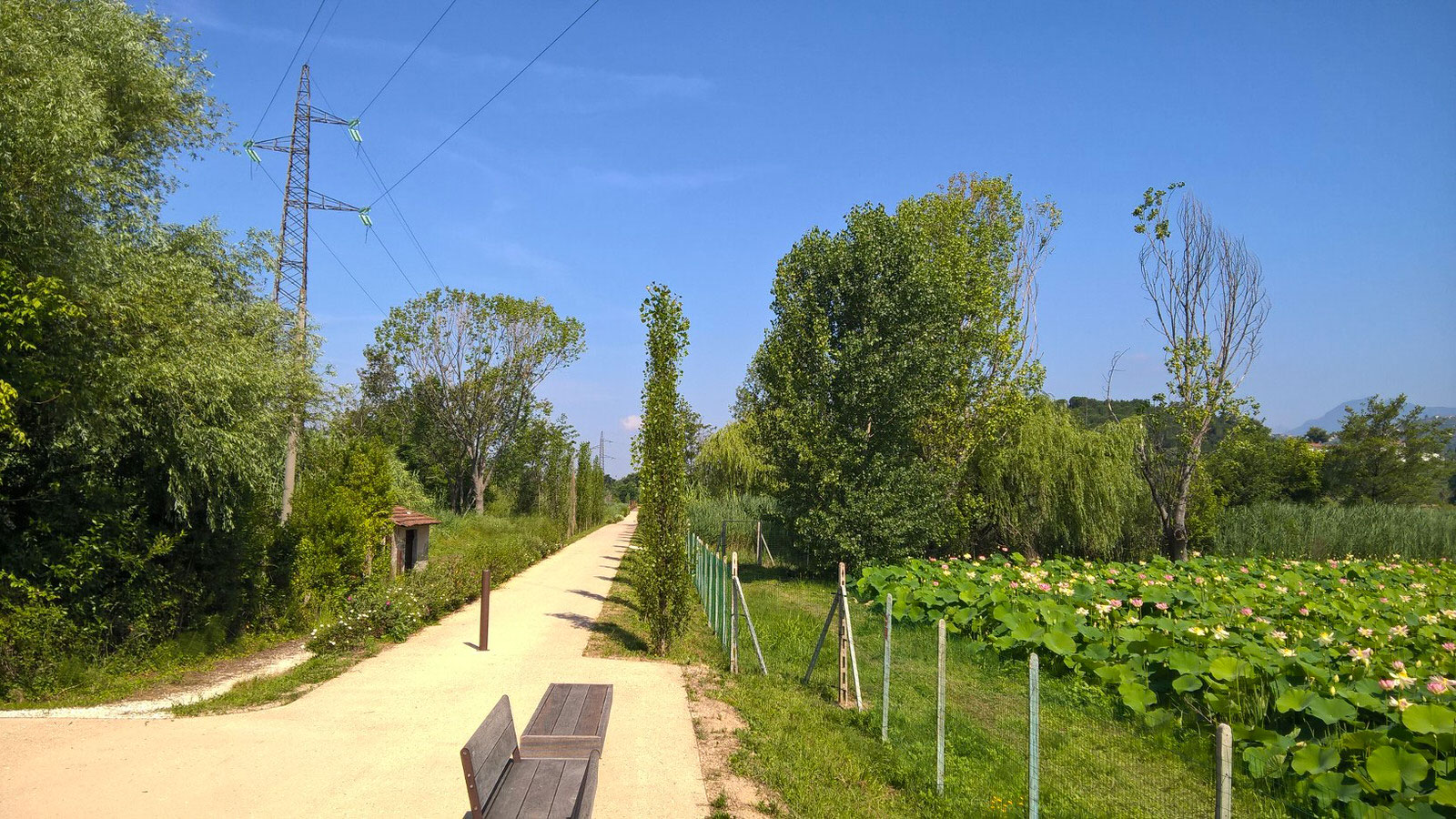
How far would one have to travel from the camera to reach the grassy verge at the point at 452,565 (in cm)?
806

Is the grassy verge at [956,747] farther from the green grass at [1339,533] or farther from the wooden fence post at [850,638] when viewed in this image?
the green grass at [1339,533]

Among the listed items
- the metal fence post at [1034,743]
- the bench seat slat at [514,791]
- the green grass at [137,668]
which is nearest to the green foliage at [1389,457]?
the metal fence post at [1034,743]

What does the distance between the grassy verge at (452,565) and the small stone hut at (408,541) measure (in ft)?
1.88

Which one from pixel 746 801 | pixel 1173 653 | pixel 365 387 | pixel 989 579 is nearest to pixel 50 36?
pixel 746 801

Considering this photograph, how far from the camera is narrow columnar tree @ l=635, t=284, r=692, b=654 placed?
1077 cm

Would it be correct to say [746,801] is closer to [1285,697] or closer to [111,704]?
[1285,697]

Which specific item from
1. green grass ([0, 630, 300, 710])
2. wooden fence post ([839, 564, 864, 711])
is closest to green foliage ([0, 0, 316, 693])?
green grass ([0, 630, 300, 710])

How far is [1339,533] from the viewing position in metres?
23.9

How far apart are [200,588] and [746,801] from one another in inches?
317

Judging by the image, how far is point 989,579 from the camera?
12.5 meters

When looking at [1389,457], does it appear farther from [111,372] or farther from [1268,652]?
[111,372]

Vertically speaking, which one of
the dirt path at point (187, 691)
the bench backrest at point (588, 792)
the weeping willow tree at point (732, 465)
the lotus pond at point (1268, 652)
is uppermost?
the weeping willow tree at point (732, 465)

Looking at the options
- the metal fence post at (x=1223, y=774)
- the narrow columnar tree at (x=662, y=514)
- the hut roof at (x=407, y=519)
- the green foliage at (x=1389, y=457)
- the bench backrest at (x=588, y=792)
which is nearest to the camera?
the metal fence post at (x=1223, y=774)

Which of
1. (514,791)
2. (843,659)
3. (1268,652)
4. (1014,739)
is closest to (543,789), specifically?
(514,791)
